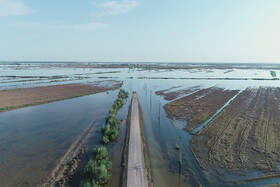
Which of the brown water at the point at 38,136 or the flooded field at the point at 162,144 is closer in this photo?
the flooded field at the point at 162,144

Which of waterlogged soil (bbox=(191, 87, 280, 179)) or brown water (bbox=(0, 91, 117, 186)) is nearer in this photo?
brown water (bbox=(0, 91, 117, 186))

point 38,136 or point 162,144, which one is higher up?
point 162,144

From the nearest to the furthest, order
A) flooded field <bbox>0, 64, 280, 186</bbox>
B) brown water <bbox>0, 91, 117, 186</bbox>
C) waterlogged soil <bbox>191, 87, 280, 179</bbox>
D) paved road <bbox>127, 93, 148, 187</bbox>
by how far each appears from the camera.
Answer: paved road <bbox>127, 93, 148, 187</bbox>, flooded field <bbox>0, 64, 280, 186</bbox>, brown water <bbox>0, 91, 117, 186</bbox>, waterlogged soil <bbox>191, 87, 280, 179</bbox>

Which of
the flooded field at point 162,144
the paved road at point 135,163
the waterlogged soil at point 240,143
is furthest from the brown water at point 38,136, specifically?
the waterlogged soil at point 240,143

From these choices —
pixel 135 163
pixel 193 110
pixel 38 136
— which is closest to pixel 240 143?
pixel 135 163

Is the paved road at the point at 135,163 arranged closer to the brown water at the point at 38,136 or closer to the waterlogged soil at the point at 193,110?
the brown water at the point at 38,136

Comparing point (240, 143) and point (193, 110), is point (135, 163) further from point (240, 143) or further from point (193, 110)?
point (193, 110)

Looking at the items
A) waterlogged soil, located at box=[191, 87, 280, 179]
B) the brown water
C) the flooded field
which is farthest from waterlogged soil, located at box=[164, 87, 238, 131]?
the brown water

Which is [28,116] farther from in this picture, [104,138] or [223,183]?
[223,183]

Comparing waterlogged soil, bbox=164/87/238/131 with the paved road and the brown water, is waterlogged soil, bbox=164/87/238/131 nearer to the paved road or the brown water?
the paved road
